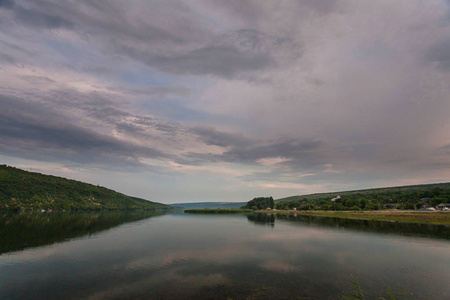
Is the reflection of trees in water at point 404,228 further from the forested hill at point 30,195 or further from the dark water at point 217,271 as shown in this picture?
the forested hill at point 30,195

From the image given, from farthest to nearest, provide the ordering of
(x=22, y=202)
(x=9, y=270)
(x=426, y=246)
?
(x=22, y=202) → (x=426, y=246) → (x=9, y=270)

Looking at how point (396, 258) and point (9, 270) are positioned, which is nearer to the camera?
point (9, 270)

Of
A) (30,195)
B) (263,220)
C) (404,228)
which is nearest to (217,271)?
(404,228)

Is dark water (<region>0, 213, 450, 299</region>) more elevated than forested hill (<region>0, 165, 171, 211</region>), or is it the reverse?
forested hill (<region>0, 165, 171, 211</region>)

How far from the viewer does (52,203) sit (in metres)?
165

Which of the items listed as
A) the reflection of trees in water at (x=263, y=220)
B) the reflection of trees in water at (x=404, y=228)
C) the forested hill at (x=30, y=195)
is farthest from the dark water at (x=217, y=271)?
the forested hill at (x=30, y=195)

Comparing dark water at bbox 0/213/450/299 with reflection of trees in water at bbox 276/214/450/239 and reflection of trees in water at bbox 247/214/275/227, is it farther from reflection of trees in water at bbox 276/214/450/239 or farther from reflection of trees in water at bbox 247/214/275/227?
reflection of trees in water at bbox 247/214/275/227

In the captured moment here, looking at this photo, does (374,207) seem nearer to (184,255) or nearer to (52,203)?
(184,255)

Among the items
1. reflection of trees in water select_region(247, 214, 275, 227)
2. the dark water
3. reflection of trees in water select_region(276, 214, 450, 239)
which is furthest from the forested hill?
reflection of trees in water select_region(276, 214, 450, 239)

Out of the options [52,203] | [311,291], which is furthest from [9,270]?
[52,203]

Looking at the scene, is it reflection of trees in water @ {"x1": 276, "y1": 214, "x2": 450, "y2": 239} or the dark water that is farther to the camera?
reflection of trees in water @ {"x1": 276, "y1": 214, "x2": 450, "y2": 239}

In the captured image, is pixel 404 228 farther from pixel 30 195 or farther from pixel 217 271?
pixel 30 195

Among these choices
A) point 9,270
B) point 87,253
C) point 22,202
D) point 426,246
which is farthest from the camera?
point 22,202

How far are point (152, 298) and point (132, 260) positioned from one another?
16.9 m
